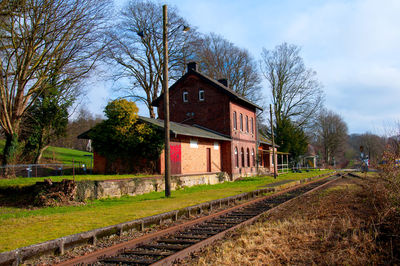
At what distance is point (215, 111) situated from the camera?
95.1 ft

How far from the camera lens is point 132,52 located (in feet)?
108

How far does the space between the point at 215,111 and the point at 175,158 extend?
9587 millimetres

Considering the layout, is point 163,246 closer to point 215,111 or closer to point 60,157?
point 215,111

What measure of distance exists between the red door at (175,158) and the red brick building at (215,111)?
774cm

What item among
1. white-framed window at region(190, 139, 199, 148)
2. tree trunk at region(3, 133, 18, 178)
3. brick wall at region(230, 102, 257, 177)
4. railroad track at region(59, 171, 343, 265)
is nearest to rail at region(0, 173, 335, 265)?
railroad track at region(59, 171, 343, 265)

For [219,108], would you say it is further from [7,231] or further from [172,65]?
[7,231]

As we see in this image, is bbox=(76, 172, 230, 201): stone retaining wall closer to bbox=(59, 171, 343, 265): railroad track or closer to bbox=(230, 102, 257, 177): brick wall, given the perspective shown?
bbox=(59, 171, 343, 265): railroad track

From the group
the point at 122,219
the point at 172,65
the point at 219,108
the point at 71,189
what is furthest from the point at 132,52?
the point at 122,219

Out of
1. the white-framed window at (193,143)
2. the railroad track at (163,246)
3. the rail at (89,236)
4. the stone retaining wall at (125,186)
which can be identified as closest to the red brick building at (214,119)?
the white-framed window at (193,143)

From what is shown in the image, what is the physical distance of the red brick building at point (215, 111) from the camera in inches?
1112

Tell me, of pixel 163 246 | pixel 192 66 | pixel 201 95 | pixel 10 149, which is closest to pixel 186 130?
pixel 201 95

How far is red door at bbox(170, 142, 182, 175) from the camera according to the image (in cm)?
2032

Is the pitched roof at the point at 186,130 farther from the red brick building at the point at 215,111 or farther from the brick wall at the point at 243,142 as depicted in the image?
the brick wall at the point at 243,142

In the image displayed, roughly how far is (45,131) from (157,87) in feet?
39.5
